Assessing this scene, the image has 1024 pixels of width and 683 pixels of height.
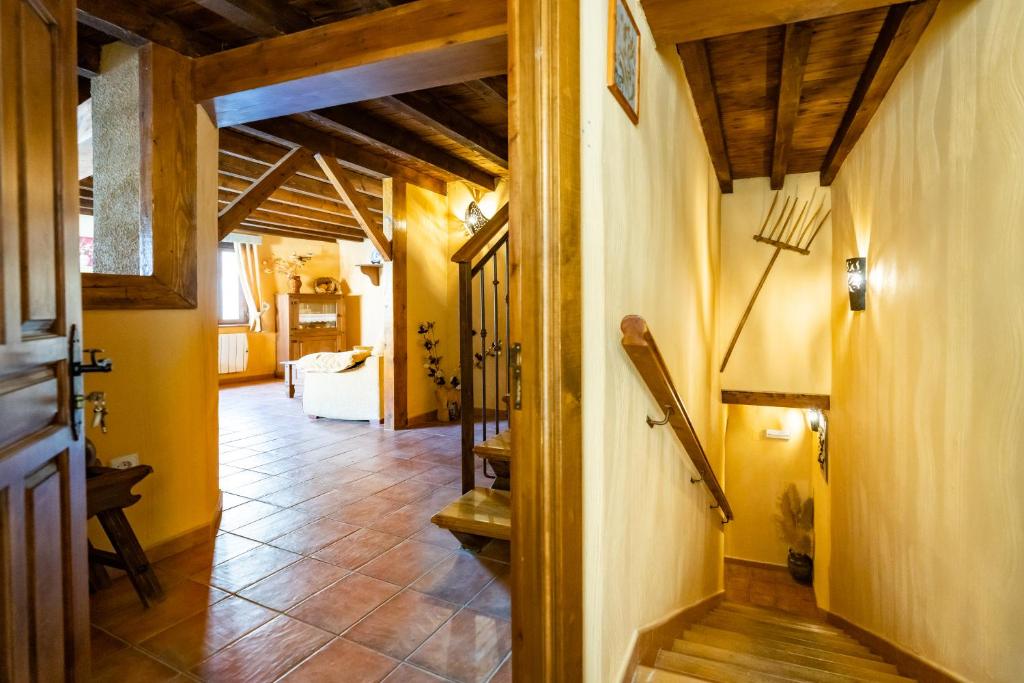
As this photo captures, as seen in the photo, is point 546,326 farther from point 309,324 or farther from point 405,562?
point 309,324

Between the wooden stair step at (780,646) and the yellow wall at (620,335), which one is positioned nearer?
the yellow wall at (620,335)

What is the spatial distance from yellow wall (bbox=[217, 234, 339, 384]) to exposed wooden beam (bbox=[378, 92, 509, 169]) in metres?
5.77

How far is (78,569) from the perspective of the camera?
1.16m

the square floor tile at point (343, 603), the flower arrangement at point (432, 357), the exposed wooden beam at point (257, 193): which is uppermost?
the exposed wooden beam at point (257, 193)

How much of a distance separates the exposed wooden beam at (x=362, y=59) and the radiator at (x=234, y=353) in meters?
6.30

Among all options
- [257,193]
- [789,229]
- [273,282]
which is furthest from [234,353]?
[789,229]

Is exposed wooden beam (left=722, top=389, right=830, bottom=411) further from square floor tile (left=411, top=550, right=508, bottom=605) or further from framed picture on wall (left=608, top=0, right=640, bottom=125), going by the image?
framed picture on wall (left=608, top=0, right=640, bottom=125)

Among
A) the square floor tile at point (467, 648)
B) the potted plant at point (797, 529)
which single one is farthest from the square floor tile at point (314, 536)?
the potted plant at point (797, 529)

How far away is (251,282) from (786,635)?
8.43 meters

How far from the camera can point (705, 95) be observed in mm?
2693

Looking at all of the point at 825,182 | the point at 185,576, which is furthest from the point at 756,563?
the point at 185,576

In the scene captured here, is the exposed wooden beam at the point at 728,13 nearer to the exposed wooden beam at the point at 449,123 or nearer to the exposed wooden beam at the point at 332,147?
the exposed wooden beam at the point at 449,123

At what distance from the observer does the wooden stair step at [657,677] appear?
5.03ft

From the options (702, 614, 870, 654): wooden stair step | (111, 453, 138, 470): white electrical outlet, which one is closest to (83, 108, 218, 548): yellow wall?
(111, 453, 138, 470): white electrical outlet
